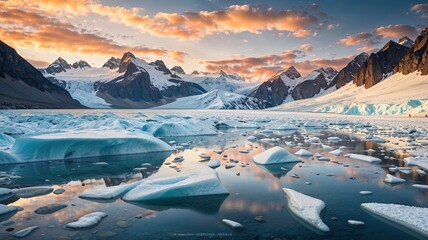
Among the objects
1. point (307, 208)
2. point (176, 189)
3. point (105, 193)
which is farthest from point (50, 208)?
point (307, 208)

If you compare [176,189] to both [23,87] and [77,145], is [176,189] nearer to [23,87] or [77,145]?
[77,145]

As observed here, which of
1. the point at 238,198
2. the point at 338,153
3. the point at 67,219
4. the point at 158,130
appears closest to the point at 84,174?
the point at 67,219

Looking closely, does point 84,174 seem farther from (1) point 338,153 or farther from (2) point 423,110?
(2) point 423,110

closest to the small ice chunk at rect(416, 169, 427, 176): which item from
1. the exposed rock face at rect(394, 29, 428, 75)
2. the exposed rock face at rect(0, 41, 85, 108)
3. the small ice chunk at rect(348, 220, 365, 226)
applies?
the small ice chunk at rect(348, 220, 365, 226)

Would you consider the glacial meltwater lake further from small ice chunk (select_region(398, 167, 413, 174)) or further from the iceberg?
the iceberg

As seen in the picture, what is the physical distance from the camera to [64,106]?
157m

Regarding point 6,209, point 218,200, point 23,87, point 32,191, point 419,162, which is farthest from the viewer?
point 23,87

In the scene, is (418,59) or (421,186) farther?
(418,59)

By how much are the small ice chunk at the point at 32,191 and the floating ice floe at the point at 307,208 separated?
7.11 meters

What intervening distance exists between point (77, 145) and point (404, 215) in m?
13.8

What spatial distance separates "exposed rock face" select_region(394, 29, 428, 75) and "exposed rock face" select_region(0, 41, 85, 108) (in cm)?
16846

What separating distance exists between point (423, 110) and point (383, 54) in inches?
5196

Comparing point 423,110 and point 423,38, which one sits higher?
point 423,38

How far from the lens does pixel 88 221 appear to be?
6.41 meters
